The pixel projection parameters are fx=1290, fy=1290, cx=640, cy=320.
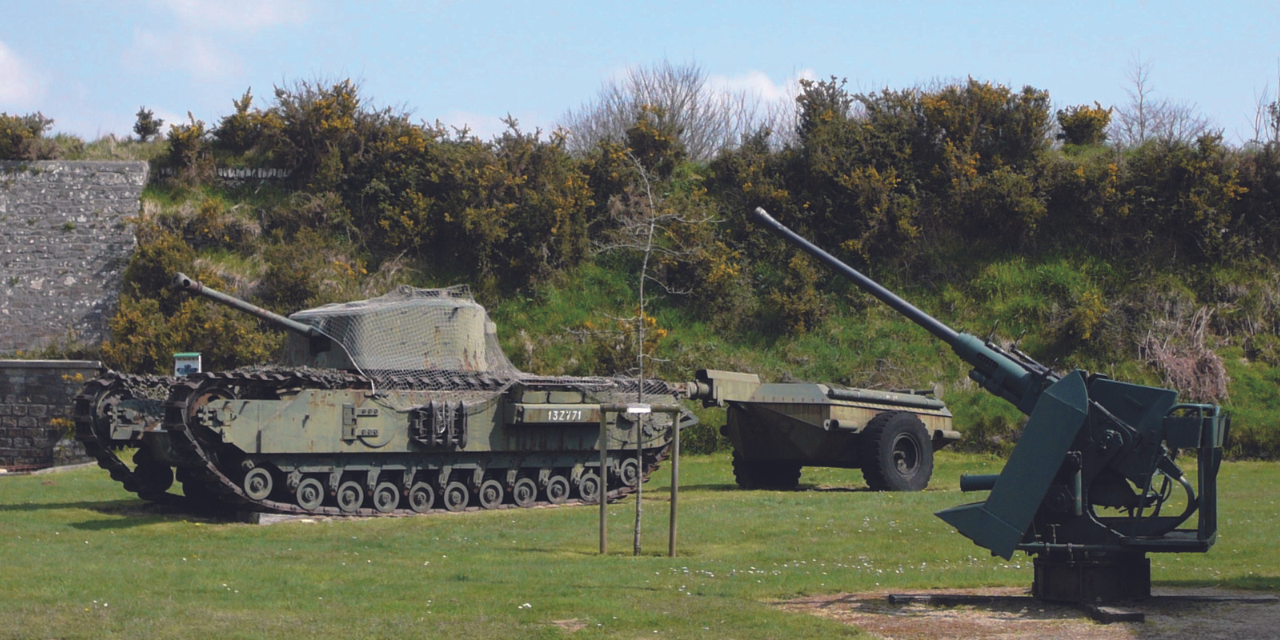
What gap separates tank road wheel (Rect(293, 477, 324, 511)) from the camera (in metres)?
18.1

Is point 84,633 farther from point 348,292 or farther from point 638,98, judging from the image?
point 638,98

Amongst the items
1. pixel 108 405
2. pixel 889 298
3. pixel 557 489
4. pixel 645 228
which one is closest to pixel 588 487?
pixel 557 489

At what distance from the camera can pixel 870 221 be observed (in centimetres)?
3659

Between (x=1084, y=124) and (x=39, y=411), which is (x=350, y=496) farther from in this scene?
(x=1084, y=124)

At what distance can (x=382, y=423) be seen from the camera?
18953 millimetres

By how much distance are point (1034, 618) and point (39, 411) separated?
26268mm

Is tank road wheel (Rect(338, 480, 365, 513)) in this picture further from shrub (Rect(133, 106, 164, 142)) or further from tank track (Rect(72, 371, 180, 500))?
shrub (Rect(133, 106, 164, 142))

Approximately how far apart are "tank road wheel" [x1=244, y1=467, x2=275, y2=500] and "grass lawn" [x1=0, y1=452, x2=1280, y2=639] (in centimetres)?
73

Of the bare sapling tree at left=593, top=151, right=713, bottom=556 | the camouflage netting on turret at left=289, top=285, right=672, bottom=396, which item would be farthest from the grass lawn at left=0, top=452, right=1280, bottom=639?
the bare sapling tree at left=593, top=151, right=713, bottom=556

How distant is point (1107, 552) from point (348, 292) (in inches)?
1066

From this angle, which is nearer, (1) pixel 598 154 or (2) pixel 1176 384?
(2) pixel 1176 384

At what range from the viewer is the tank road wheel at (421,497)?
1952 cm

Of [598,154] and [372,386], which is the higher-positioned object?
[598,154]

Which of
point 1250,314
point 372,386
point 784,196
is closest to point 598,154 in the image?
point 784,196
